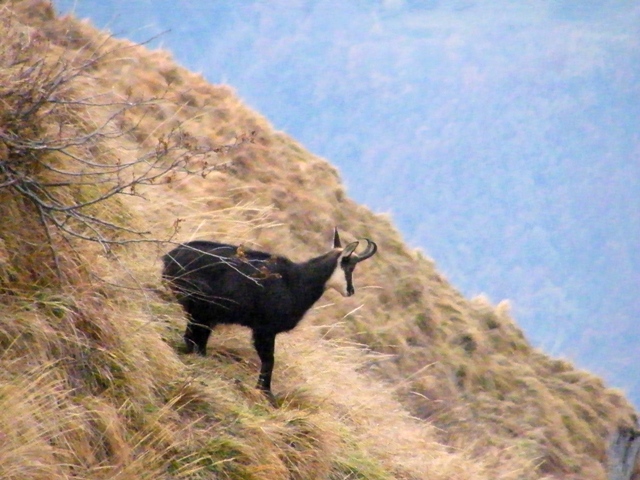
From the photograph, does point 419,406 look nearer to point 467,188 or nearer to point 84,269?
point 84,269

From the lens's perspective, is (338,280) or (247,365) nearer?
(338,280)

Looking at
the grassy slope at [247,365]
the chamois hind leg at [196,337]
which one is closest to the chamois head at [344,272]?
the grassy slope at [247,365]

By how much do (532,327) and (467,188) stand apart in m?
18.8

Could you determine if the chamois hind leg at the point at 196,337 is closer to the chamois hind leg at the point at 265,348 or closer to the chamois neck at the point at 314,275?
the chamois hind leg at the point at 265,348

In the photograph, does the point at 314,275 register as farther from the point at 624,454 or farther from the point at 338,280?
the point at 624,454

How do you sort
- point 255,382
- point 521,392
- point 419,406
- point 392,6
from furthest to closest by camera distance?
point 392,6
point 521,392
point 419,406
point 255,382

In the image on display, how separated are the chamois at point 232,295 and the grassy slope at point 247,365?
0.20 m

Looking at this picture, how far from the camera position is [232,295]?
18.7 feet

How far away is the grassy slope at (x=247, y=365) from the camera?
4.46 meters

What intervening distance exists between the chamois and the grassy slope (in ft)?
0.66

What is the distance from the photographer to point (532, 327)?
51625 mm

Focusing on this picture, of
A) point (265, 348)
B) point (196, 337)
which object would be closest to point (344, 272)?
point (265, 348)

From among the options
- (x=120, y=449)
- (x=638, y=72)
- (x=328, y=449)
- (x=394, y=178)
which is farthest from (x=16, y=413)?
(x=638, y=72)

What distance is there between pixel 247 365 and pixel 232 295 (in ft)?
2.92
